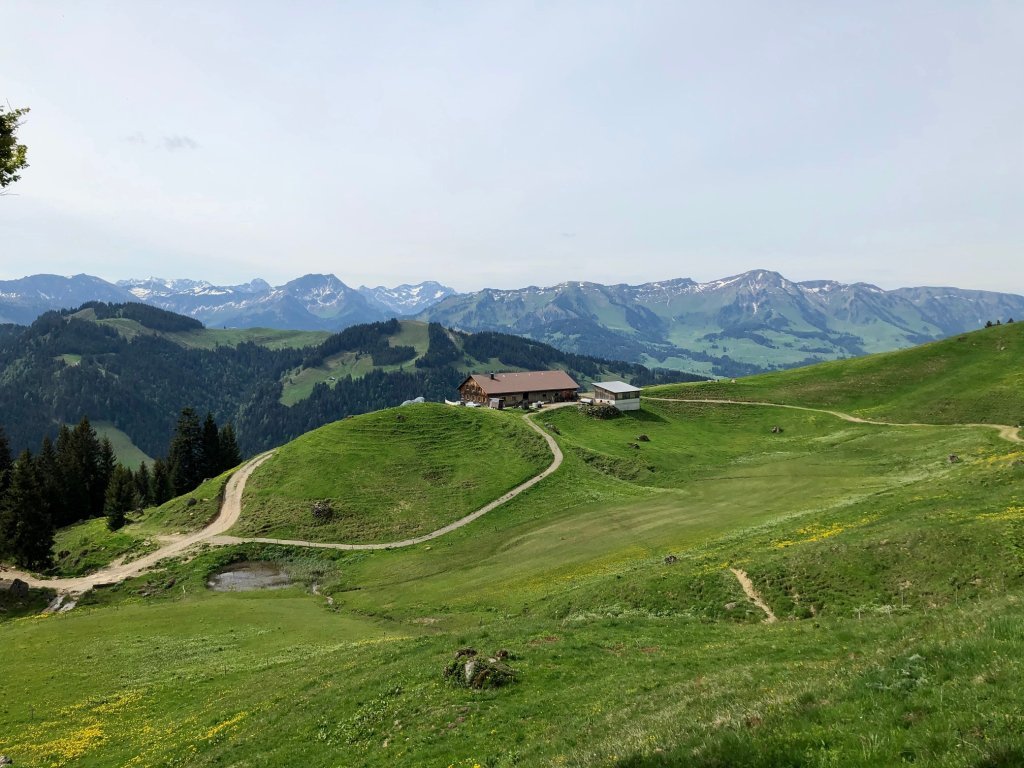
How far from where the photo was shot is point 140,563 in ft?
216

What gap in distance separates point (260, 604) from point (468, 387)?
89648 millimetres

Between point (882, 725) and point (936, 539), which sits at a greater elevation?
point (882, 725)

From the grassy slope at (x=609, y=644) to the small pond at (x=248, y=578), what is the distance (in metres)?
2.25

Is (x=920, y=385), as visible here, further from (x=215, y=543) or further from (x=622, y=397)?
(x=215, y=543)

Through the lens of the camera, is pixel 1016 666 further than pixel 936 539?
No

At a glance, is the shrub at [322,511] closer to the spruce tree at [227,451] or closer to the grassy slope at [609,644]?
the grassy slope at [609,644]

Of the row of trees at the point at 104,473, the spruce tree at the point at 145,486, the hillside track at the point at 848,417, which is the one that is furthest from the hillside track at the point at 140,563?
the hillside track at the point at 848,417

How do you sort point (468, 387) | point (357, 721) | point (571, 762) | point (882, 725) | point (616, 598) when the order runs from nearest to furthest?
point (882, 725) < point (571, 762) < point (357, 721) < point (616, 598) < point (468, 387)

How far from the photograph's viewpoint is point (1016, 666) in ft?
42.4

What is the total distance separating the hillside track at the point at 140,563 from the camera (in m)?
60.5

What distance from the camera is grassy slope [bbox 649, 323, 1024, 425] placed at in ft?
305

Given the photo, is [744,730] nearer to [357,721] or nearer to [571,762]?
[571,762]

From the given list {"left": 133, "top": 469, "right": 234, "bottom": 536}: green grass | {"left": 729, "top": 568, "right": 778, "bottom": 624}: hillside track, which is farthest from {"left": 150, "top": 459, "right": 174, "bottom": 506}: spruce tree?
{"left": 729, "top": 568, "right": 778, "bottom": 624}: hillside track

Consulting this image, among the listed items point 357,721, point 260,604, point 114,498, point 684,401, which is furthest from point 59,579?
point 684,401
